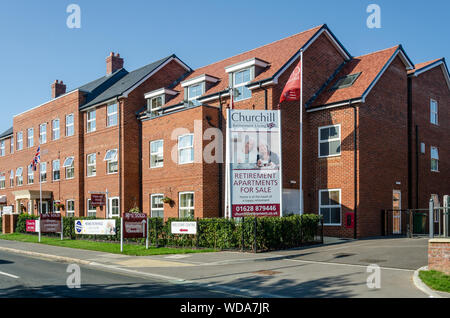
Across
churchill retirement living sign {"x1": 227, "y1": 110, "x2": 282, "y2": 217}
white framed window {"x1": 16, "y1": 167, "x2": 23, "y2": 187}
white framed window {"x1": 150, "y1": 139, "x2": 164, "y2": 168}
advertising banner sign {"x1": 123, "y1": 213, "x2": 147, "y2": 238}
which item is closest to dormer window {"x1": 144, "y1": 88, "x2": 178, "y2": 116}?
white framed window {"x1": 150, "y1": 139, "x2": 164, "y2": 168}

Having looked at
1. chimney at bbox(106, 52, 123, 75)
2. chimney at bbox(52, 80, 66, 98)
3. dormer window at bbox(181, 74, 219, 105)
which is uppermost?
chimney at bbox(106, 52, 123, 75)

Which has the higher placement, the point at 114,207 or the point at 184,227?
the point at 114,207

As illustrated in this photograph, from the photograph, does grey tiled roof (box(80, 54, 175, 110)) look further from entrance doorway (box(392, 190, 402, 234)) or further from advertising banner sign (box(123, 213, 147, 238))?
entrance doorway (box(392, 190, 402, 234))

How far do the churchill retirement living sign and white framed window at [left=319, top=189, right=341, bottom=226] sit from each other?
487 cm

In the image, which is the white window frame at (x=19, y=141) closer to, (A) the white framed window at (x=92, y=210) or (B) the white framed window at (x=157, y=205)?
(A) the white framed window at (x=92, y=210)

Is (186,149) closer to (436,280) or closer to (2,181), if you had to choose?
(436,280)

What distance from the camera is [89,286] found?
10625 millimetres

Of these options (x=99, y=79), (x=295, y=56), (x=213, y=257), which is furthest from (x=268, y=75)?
(x=99, y=79)

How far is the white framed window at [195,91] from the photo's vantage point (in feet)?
89.2

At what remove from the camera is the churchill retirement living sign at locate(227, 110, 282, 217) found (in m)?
18.5

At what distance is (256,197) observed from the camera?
1864cm

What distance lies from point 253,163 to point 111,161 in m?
13.8

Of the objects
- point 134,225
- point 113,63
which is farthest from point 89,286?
point 113,63

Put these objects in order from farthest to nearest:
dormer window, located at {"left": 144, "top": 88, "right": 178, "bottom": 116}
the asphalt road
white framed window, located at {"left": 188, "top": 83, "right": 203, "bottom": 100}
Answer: dormer window, located at {"left": 144, "top": 88, "right": 178, "bottom": 116} → white framed window, located at {"left": 188, "top": 83, "right": 203, "bottom": 100} → the asphalt road
